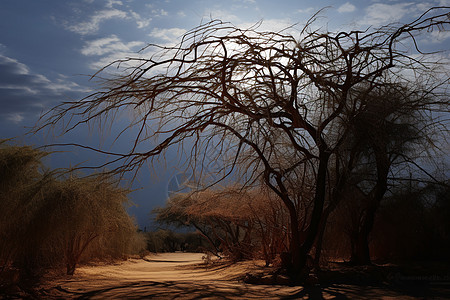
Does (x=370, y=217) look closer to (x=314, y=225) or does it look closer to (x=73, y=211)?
(x=314, y=225)

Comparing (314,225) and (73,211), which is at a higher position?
(73,211)

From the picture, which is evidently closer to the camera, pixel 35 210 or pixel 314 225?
pixel 314 225

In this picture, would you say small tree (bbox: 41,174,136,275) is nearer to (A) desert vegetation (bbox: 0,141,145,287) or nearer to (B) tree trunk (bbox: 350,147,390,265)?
(A) desert vegetation (bbox: 0,141,145,287)

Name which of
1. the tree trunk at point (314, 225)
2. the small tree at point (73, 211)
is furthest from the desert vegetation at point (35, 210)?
the tree trunk at point (314, 225)

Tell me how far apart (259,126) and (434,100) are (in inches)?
238

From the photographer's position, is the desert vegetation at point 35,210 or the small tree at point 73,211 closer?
the desert vegetation at point 35,210

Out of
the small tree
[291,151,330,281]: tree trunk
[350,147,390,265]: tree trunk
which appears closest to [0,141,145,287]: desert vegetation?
the small tree

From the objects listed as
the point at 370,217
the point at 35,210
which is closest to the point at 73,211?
the point at 35,210

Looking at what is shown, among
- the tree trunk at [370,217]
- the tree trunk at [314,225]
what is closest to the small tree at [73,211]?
the tree trunk at [314,225]

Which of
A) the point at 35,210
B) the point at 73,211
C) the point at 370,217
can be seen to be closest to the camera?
the point at 35,210

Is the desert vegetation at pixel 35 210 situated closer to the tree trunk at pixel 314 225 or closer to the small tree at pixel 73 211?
the small tree at pixel 73 211

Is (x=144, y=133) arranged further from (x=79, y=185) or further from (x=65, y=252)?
(x=65, y=252)

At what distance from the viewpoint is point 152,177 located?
876 cm

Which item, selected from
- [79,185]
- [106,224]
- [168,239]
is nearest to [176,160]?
[79,185]
